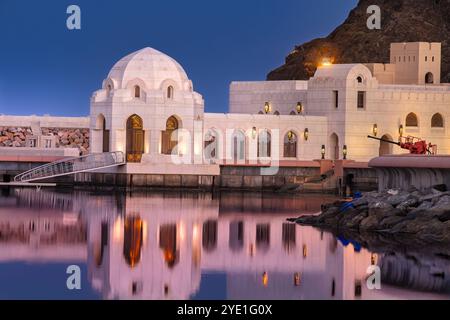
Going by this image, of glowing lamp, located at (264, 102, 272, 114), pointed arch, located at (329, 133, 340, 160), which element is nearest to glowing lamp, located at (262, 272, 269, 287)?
pointed arch, located at (329, 133, 340, 160)

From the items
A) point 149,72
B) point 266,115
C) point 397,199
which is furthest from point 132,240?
point 266,115

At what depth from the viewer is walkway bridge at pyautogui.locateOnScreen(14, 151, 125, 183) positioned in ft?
210

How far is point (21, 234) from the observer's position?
126ft

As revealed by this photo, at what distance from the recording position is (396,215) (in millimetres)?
41188

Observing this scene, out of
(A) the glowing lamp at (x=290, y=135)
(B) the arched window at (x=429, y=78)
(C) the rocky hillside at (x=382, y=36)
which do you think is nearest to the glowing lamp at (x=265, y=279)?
(A) the glowing lamp at (x=290, y=135)

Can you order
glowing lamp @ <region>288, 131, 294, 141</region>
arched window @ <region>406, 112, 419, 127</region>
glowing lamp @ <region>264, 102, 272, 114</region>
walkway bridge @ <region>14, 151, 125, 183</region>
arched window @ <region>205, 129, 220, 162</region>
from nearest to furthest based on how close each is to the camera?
walkway bridge @ <region>14, 151, 125, 183</region>, arched window @ <region>205, 129, 220, 162</region>, glowing lamp @ <region>288, 131, 294, 141</region>, arched window @ <region>406, 112, 419, 127</region>, glowing lamp @ <region>264, 102, 272, 114</region>

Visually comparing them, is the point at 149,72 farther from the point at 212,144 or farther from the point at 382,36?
the point at 382,36

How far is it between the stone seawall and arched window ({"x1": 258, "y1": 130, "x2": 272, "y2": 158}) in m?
9.53

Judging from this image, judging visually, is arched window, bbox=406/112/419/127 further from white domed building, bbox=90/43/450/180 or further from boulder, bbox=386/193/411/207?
boulder, bbox=386/193/411/207

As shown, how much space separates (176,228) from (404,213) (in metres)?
7.17

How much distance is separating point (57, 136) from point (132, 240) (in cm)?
3604

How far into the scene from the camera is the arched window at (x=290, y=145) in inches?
2840
